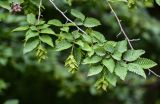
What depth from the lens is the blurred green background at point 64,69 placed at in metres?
3.74

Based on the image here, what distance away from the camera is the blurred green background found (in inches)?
147

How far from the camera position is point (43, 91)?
17.4 feet

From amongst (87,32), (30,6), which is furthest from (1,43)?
(87,32)

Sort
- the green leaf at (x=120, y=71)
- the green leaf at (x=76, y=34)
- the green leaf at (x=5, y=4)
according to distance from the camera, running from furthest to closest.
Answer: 1. the green leaf at (x=5, y=4)
2. the green leaf at (x=76, y=34)
3. the green leaf at (x=120, y=71)

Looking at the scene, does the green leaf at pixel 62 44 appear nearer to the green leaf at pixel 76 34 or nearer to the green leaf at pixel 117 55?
the green leaf at pixel 76 34

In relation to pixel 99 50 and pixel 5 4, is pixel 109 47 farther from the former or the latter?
pixel 5 4

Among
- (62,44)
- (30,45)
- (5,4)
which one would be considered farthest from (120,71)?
(5,4)

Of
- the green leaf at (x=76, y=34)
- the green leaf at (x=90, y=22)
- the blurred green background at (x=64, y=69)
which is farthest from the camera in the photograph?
the blurred green background at (x=64, y=69)

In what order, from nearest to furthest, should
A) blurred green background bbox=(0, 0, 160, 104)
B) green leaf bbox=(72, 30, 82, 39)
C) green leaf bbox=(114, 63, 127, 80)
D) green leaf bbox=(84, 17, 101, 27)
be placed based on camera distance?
1. green leaf bbox=(114, 63, 127, 80)
2. green leaf bbox=(72, 30, 82, 39)
3. green leaf bbox=(84, 17, 101, 27)
4. blurred green background bbox=(0, 0, 160, 104)

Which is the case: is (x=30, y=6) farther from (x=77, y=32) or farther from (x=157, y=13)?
(x=157, y=13)

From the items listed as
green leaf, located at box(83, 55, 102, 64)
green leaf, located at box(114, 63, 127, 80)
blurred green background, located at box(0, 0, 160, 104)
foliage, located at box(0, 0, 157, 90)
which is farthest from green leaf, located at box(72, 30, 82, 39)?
blurred green background, located at box(0, 0, 160, 104)

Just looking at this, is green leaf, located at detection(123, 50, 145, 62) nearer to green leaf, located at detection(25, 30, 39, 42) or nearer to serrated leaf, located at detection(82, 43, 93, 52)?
serrated leaf, located at detection(82, 43, 93, 52)

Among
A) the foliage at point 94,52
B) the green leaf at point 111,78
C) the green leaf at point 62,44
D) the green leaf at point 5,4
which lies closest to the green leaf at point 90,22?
the foliage at point 94,52

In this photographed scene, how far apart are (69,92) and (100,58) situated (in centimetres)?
220
